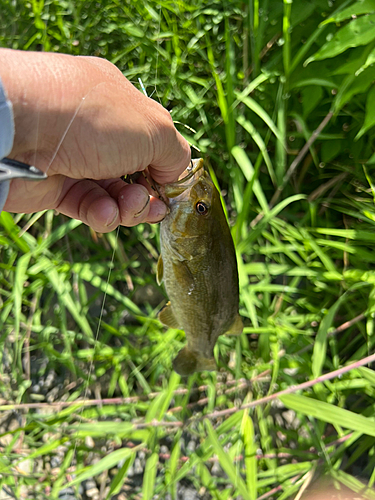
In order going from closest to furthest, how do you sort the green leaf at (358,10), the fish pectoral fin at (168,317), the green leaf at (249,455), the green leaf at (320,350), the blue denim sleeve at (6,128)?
the blue denim sleeve at (6,128)
the green leaf at (358,10)
the green leaf at (320,350)
the green leaf at (249,455)
the fish pectoral fin at (168,317)

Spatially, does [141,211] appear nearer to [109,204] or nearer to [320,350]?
[109,204]

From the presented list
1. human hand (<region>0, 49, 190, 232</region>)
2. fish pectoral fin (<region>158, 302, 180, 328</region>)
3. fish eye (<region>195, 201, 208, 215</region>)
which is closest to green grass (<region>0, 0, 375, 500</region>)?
fish pectoral fin (<region>158, 302, 180, 328</region>)

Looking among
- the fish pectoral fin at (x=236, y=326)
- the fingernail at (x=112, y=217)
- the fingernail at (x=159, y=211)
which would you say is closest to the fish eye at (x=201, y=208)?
the fingernail at (x=159, y=211)

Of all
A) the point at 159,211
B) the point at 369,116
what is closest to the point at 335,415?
the point at 159,211

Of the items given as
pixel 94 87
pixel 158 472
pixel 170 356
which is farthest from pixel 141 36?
pixel 158 472

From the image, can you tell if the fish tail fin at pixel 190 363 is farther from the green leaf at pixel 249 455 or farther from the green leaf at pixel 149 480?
the green leaf at pixel 149 480

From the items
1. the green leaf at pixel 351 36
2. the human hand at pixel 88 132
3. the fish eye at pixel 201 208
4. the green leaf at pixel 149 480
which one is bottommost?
the green leaf at pixel 149 480
